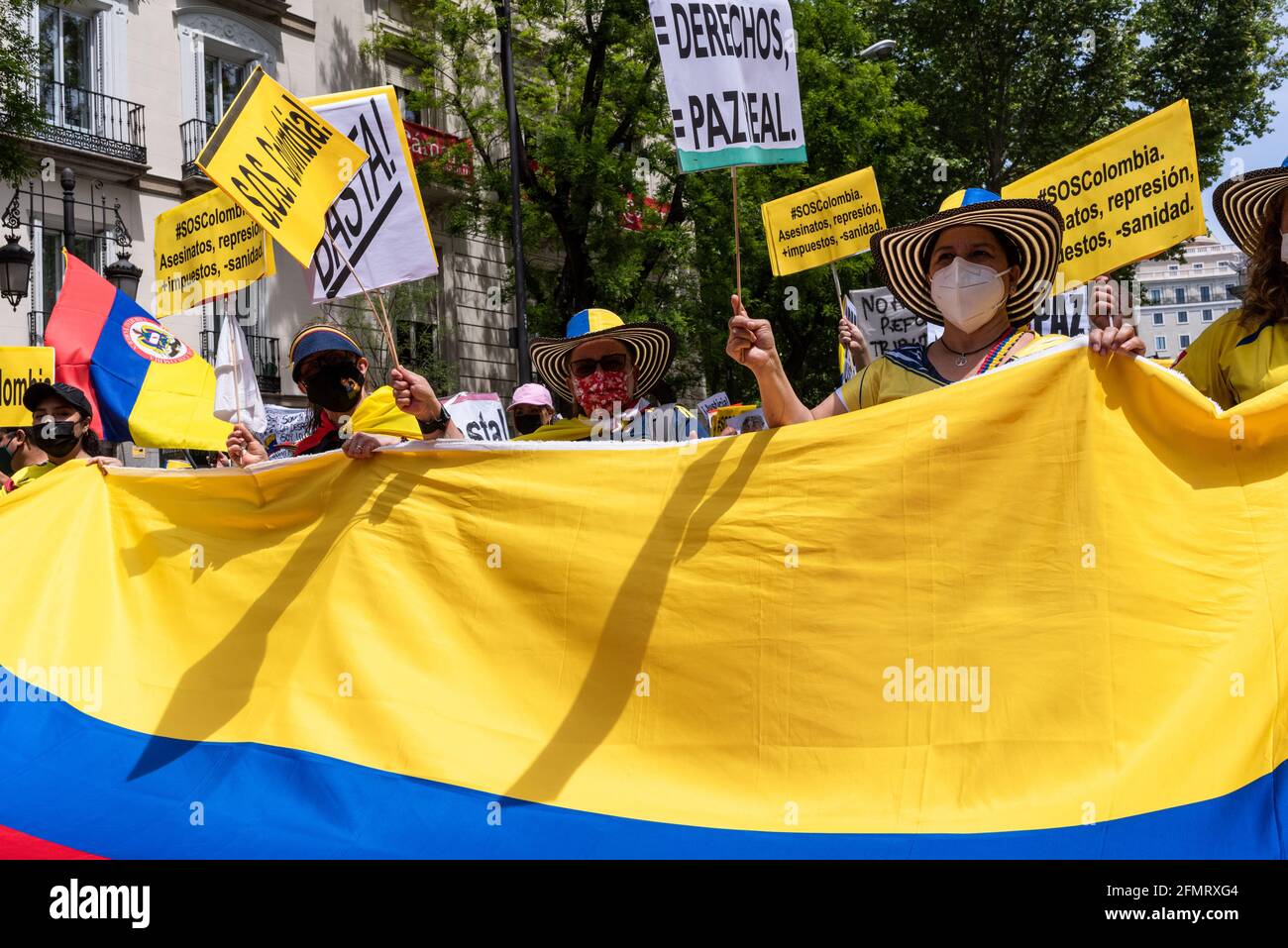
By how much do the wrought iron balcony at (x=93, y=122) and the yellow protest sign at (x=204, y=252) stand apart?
1237cm

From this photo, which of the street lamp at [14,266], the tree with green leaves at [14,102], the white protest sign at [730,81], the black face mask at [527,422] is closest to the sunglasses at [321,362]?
the white protest sign at [730,81]

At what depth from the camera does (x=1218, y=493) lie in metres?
3.14

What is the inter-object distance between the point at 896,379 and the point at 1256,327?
107 cm

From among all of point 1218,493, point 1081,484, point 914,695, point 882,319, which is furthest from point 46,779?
point 882,319

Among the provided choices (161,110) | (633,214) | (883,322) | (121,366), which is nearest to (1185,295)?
(633,214)

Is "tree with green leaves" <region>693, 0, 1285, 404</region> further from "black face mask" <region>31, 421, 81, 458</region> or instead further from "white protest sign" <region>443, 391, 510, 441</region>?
"black face mask" <region>31, 421, 81, 458</region>

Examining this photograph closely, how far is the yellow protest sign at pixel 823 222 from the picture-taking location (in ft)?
30.7

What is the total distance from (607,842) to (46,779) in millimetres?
1767

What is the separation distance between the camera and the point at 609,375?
17.7ft

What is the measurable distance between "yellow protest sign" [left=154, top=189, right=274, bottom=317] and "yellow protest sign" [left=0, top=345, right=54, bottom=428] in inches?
39.9

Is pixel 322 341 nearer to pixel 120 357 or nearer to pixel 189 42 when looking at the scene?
pixel 120 357

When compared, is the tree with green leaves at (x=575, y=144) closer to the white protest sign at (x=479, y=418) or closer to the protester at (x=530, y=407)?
the protester at (x=530, y=407)

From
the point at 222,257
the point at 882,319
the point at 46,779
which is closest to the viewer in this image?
the point at 46,779

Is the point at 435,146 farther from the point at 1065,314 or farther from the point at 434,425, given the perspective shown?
the point at 434,425
